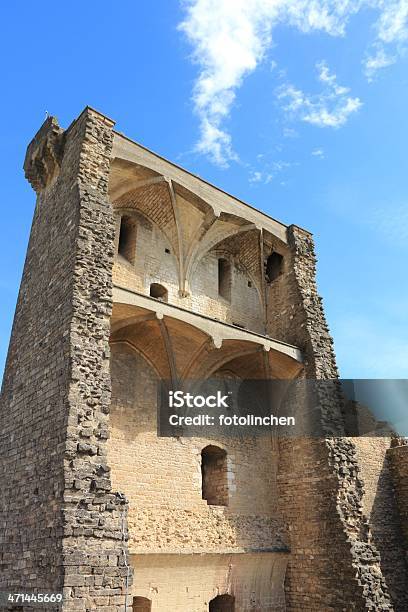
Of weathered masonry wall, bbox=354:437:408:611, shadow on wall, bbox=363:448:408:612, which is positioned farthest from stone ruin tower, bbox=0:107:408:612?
weathered masonry wall, bbox=354:437:408:611

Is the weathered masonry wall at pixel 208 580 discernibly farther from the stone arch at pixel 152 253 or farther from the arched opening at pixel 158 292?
the stone arch at pixel 152 253

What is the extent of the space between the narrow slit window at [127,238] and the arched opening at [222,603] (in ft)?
26.1

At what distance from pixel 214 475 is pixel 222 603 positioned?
2.69 metres

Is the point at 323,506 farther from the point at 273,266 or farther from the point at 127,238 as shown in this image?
the point at 127,238

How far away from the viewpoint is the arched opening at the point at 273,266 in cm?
1589

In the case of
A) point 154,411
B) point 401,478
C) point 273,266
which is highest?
point 273,266

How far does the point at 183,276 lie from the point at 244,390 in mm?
3352

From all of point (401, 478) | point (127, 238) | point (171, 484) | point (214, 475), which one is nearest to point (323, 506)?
point (214, 475)

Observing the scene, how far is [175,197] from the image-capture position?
1379 centimetres

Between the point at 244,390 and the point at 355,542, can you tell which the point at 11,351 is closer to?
the point at 244,390

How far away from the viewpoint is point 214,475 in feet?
A: 42.6

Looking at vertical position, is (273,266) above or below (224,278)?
above

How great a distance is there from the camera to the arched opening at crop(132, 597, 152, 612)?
1023cm

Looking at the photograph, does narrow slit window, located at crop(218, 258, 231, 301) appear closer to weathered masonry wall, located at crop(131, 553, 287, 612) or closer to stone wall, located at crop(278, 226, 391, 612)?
stone wall, located at crop(278, 226, 391, 612)
